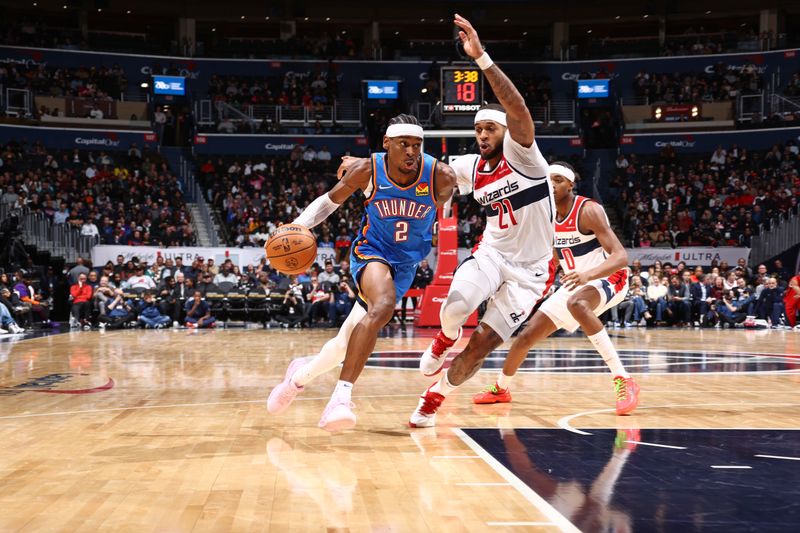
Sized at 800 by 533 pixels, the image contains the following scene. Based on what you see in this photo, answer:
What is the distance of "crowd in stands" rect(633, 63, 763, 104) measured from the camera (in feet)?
105

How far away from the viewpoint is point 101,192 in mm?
26984

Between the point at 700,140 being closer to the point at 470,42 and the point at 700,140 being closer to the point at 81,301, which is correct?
the point at 81,301

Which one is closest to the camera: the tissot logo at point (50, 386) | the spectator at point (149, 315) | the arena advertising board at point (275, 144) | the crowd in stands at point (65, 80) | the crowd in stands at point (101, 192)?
the tissot logo at point (50, 386)

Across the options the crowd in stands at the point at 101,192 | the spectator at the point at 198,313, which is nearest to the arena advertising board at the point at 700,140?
the crowd in stands at the point at 101,192

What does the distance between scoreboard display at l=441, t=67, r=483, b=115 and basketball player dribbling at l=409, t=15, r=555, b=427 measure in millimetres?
10385

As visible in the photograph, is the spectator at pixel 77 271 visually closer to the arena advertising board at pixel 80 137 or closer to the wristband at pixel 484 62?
the arena advertising board at pixel 80 137

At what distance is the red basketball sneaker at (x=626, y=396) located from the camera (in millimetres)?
6633

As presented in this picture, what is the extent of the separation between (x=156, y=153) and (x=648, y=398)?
26868 mm

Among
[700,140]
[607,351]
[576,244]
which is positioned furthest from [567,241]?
[700,140]

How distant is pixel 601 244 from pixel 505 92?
1896 mm

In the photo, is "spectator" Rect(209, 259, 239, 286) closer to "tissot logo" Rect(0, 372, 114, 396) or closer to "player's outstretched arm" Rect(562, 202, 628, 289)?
"tissot logo" Rect(0, 372, 114, 396)

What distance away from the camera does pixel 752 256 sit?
25094 mm

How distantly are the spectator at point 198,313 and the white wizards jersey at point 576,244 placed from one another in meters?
12.9

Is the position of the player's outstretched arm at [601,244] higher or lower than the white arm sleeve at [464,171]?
lower
